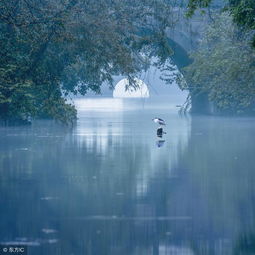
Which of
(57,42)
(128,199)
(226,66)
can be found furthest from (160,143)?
(226,66)

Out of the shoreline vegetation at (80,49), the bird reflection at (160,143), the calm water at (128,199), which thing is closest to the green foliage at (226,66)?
the shoreline vegetation at (80,49)

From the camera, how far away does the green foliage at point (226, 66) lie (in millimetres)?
35969

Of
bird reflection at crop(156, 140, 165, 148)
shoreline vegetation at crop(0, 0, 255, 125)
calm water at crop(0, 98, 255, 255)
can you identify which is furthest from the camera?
shoreline vegetation at crop(0, 0, 255, 125)

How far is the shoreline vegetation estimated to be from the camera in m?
26.3

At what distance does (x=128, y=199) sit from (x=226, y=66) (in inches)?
1133

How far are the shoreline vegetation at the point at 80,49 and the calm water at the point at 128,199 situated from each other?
13.0 ft

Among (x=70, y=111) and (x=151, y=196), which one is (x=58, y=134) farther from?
(x=151, y=196)

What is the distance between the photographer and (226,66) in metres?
40.4

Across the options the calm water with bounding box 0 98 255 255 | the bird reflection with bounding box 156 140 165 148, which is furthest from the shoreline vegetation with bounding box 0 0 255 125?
the bird reflection with bounding box 156 140 165 148

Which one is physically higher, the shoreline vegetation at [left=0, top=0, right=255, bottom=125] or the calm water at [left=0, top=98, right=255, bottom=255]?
the shoreline vegetation at [left=0, top=0, right=255, bottom=125]

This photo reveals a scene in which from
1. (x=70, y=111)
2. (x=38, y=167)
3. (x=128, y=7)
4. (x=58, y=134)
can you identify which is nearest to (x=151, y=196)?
(x=38, y=167)

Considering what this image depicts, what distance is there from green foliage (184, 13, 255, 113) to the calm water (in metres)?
11.7

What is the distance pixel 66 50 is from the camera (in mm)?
32438

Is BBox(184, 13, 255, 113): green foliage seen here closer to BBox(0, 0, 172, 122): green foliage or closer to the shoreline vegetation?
the shoreline vegetation
